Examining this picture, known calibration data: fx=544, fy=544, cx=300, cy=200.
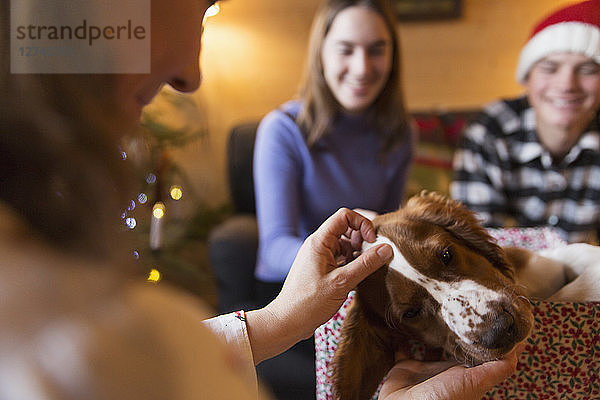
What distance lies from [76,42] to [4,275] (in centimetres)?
25

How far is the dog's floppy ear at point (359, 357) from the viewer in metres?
0.67

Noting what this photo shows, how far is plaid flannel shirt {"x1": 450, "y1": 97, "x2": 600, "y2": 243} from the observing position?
1184 mm

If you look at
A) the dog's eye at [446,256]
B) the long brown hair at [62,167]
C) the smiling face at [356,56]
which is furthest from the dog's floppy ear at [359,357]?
the smiling face at [356,56]

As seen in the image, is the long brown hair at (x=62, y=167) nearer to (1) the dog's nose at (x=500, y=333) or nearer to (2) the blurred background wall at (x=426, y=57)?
(1) the dog's nose at (x=500, y=333)

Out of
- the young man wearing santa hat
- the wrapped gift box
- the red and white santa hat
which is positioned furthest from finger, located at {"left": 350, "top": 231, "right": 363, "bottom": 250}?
the red and white santa hat

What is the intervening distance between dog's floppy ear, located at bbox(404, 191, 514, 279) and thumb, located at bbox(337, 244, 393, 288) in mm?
118

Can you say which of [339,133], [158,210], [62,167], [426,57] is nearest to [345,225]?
[158,210]

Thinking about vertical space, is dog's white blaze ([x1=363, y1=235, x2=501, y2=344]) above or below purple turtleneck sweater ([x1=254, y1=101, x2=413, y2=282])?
below

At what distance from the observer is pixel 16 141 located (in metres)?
0.36

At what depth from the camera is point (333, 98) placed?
51.3 inches

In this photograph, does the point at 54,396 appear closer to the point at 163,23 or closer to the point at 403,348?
the point at 163,23

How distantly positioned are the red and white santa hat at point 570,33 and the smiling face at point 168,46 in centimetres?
88

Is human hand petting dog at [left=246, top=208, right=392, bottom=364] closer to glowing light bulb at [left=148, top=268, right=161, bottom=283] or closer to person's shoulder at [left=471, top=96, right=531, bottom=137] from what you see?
glowing light bulb at [left=148, top=268, right=161, bottom=283]

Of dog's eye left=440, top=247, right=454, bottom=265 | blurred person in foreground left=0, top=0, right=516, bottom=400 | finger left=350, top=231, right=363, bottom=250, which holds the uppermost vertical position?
blurred person in foreground left=0, top=0, right=516, bottom=400
